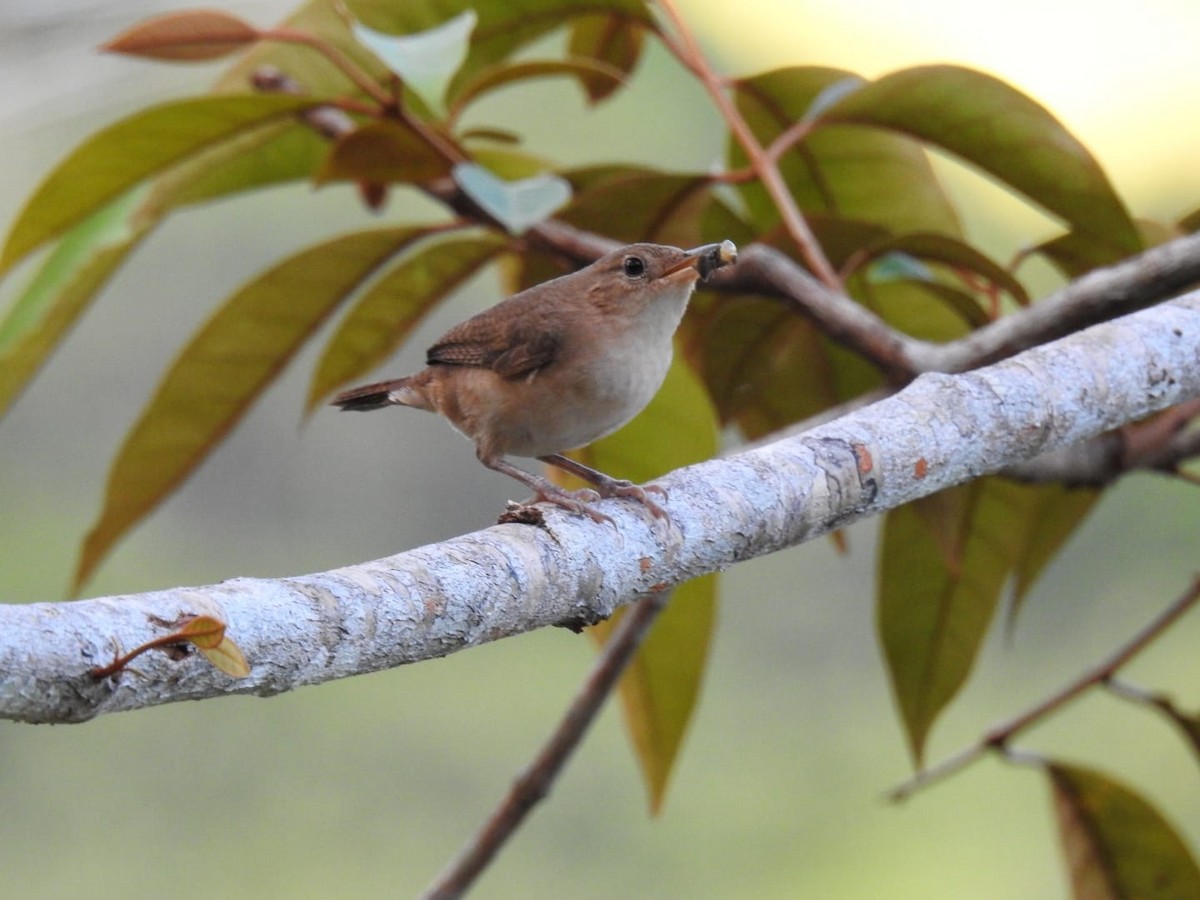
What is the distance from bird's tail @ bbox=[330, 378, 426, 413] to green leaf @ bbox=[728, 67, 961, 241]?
0.60 m

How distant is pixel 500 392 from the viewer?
1766mm

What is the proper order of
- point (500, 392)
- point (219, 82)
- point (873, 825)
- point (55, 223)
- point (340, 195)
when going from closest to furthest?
point (500, 392)
point (55, 223)
point (219, 82)
point (873, 825)
point (340, 195)

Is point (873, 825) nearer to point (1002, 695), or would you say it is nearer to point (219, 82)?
point (1002, 695)

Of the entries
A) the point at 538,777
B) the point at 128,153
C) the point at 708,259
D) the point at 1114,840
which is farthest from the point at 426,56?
the point at 1114,840

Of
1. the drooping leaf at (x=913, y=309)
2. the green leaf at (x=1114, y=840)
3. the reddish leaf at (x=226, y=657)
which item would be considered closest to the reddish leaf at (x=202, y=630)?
the reddish leaf at (x=226, y=657)

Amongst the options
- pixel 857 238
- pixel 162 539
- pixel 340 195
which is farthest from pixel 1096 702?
pixel 857 238

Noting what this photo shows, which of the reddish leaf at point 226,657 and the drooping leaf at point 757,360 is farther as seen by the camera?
the drooping leaf at point 757,360

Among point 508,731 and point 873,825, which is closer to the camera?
point 508,731

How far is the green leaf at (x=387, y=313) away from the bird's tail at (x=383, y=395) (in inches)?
5.4

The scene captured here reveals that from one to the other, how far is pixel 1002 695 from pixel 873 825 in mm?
943

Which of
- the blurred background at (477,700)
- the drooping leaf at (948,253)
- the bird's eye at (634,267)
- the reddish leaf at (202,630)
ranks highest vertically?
the reddish leaf at (202,630)

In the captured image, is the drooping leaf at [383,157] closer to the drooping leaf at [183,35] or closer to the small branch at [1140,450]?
the drooping leaf at [183,35]

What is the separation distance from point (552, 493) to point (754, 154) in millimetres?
709

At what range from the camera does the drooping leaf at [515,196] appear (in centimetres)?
157
